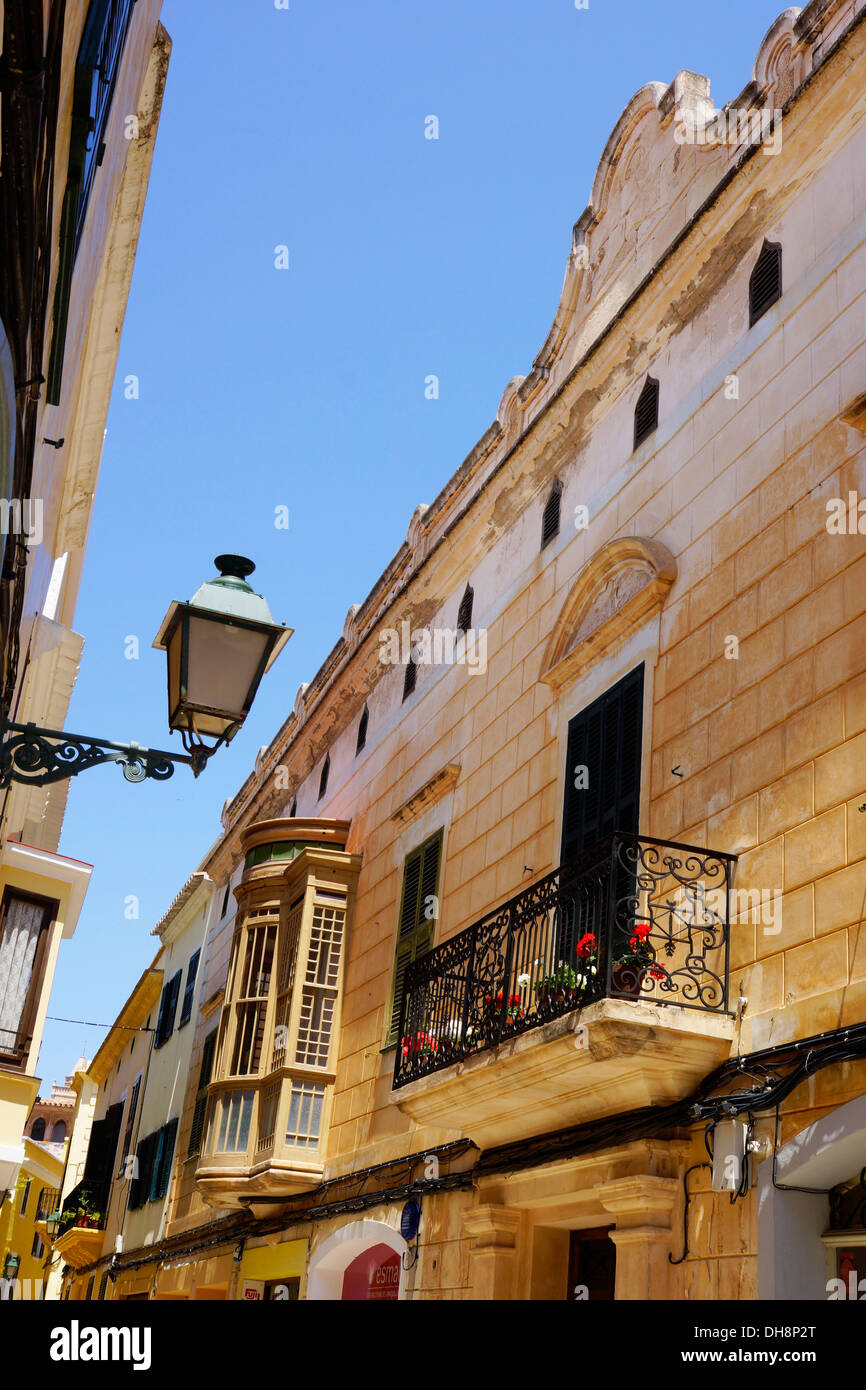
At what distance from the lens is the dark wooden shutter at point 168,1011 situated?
82.7 feet

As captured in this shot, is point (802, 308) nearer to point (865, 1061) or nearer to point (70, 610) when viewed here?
point (865, 1061)

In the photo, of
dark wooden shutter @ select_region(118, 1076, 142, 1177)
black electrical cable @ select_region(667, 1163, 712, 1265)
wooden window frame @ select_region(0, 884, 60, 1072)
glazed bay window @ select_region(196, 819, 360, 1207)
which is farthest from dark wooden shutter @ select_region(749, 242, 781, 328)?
dark wooden shutter @ select_region(118, 1076, 142, 1177)

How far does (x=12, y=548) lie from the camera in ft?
16.5

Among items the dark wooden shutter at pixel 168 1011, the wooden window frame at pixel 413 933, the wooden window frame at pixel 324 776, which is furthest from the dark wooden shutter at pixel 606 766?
the dark wooden shutter at pixel 168 1011

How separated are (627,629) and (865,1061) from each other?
13.5 feet

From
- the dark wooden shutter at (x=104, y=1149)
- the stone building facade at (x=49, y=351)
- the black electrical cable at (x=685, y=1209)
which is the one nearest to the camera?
the stone building facade at (x=49, y=351)

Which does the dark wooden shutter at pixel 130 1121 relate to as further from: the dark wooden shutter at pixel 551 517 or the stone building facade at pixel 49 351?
the dark wooden shutter at pixel 551 517

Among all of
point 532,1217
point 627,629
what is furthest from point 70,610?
point 532,1217

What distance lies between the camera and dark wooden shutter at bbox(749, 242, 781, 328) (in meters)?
8.71

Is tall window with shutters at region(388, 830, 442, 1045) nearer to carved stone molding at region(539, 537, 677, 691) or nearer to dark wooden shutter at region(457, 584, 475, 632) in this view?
dark wooden shutter at region(457, 584, 475, 632)

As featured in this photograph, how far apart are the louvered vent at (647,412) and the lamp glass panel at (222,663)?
575cm

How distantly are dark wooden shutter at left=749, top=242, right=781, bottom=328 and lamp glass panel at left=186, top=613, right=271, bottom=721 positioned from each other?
5179mm

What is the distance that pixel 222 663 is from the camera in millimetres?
5109

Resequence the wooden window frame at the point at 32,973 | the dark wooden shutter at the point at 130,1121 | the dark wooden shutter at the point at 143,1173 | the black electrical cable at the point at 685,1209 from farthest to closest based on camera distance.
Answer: the dark wooden shutter at the point at 130,1121 → the dark wooden shutter at the point at 143,1173 → the wooden window frame at the point at 32,973 → the black electrical cable at the point at 685,1209
